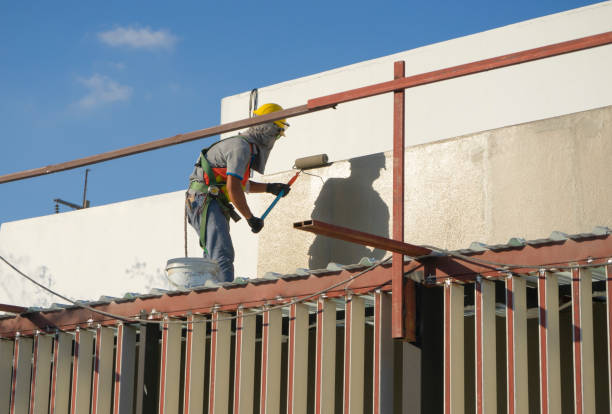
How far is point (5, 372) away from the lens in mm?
10141

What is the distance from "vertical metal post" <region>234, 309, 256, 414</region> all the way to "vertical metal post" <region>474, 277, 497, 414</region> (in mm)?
2001

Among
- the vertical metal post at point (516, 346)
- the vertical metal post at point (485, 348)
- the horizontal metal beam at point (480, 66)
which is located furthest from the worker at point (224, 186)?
the vertical metal post at point (516, 346)

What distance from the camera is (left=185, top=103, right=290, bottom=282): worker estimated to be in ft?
34.8

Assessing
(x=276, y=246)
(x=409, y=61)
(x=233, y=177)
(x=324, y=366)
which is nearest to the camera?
(x=324, y=366)

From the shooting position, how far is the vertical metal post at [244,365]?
866cm

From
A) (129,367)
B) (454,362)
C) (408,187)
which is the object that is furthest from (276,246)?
(454,362)

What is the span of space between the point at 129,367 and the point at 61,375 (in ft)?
2.46

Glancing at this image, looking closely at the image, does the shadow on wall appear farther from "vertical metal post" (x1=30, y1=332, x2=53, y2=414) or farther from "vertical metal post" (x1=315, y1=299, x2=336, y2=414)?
"vertical metal post" (x1=30, y1=332, x2=53, y2=414)

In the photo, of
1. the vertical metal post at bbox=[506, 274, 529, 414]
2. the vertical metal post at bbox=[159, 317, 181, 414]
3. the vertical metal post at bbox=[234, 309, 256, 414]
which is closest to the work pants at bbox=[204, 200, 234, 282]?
the vertical metal post at bbox=[159, 317, 181, 414]

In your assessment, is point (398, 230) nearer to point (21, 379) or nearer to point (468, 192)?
point (468, 192)

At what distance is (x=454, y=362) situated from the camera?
7.63 metres

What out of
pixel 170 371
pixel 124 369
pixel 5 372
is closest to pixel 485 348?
pixel 170 371

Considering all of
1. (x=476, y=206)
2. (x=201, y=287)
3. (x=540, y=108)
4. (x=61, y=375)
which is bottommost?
(x=61, y=375)

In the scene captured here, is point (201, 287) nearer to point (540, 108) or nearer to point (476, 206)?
point (476, 206)
